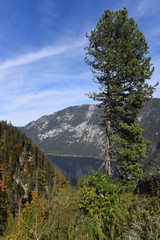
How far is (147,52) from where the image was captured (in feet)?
52.7

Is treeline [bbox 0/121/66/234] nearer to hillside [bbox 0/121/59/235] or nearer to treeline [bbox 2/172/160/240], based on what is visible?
hillside [bbox 0/121/59/235]

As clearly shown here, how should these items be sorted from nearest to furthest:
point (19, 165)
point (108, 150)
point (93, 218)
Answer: point (93, 218) → point (108, 150) → point (19, 165)

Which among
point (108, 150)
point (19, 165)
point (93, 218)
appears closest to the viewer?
point (93, 218)

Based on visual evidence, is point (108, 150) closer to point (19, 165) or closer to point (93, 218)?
point (93, 218)

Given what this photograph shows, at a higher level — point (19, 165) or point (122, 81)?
point (122, 81)

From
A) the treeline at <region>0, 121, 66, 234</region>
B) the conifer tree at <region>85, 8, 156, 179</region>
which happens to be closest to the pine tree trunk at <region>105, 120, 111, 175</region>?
the conifer tree at <region>85, 8, 156, 179</region>

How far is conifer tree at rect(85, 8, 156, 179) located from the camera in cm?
1477

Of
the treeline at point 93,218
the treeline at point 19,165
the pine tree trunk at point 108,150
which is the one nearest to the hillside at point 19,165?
the treeline at point 19,165

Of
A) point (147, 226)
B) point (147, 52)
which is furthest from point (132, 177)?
point (147, 52)

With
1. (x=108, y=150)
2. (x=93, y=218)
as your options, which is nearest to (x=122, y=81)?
(x=108, y=150)

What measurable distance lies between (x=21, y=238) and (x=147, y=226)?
362 centimetres

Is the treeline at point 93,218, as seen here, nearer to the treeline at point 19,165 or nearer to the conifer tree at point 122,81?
the conifer tree at point 122,81

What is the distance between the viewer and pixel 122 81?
16312 millimetres

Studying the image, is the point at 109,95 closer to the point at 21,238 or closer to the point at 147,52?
the point at 147,52
